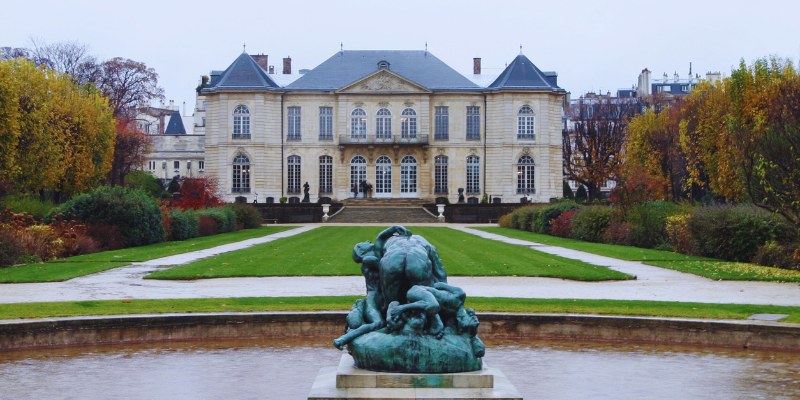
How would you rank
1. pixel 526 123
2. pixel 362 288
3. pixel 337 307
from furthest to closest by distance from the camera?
pixel 526 123, pixel 362 288, pixel 337 307

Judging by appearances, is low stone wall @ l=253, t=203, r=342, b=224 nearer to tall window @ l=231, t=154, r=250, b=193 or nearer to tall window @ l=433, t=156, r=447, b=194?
tall window @ l=231, t=154, r=250, b=193

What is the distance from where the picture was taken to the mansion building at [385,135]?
73750 millimetres

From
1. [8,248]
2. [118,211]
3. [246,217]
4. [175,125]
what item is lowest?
[8,248]

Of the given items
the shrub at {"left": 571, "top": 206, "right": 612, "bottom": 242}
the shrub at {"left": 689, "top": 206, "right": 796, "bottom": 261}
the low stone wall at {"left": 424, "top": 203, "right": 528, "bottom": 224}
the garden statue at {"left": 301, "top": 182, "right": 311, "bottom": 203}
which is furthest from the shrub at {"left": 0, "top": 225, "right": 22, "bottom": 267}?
the garden statue at {"left": 301, "top": 182, "right": 311, "bottom": 203}

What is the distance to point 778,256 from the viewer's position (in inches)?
918

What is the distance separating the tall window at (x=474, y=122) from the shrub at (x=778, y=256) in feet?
166

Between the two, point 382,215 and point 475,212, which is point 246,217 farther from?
point 475,212

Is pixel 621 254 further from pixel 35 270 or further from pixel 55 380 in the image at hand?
pixel 55 380

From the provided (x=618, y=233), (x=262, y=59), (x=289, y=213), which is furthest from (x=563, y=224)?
(x=262, y=59)

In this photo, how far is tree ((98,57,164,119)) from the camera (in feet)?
234

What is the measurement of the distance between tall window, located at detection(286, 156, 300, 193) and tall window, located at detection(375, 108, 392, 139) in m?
5.88

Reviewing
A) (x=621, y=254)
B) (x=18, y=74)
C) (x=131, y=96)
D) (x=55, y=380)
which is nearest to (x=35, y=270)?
(x=55, y=380)

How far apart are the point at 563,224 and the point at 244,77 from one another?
3857 cm

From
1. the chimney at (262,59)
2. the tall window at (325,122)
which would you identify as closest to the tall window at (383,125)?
the tall window at (325,122)
